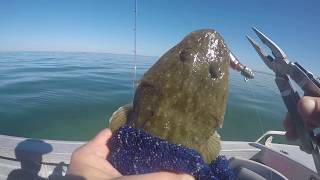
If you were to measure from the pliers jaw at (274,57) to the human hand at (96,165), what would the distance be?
5.50 ft

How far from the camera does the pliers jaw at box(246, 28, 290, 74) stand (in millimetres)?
2877

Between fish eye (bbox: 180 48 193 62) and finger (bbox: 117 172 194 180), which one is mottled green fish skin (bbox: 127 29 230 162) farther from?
finger (bbox: 117 172 194 180)

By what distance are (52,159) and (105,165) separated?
276 cm

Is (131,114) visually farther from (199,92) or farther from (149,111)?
(199,92)

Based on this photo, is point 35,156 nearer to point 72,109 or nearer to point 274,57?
point 274,57

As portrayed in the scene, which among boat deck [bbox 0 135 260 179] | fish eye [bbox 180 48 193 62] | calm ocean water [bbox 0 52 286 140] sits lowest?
calm ocean water [bbox 0 52 286 140]

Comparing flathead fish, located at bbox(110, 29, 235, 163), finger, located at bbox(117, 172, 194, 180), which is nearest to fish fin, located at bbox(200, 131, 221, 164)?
flathead fish, located at bbox(110, 29, 235, 163)

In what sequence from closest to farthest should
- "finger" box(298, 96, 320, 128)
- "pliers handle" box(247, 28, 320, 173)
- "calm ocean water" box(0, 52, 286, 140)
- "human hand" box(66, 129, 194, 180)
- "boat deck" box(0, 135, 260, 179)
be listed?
"human hand" box(66, 129, 194, 180) → "finger" box(298, 96, 320, 128) → "pliers handle" box(247, 28, 320, 173) → "boat deck" box(0, 135, 260, 179) → "calm ocean water" box(0, 52, 286, 140)

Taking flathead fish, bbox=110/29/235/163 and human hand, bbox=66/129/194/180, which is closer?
human hand, bbox=66/129/194/180

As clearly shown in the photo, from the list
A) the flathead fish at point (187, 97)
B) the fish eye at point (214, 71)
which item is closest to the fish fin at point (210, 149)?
the flathead fish at point (187, 97)

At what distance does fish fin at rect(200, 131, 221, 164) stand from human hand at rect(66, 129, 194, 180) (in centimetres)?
37

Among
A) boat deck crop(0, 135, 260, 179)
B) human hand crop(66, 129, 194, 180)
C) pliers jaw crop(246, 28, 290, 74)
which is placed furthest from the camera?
Answer: boat deck crop(0, 135, 260, 179)

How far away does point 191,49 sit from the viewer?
237 centimetres

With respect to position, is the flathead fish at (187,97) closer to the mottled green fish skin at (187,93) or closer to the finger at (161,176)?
the mottled green fish skin at (187,93)
